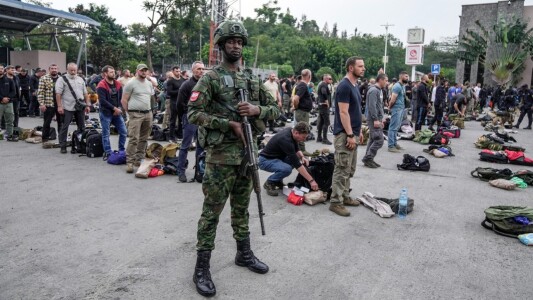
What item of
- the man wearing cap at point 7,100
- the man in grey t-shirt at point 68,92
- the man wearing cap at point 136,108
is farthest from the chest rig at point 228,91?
the man wearing cap at point 7,100

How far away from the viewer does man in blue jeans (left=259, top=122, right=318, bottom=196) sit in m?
5.79

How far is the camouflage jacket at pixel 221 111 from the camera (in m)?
3.13

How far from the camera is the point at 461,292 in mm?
3373

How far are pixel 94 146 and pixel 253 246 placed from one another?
5670 mm

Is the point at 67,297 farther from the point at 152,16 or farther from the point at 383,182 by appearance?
the point at 152,16

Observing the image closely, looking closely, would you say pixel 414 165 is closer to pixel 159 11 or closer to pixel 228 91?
pixel 228 91

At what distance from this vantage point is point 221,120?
10.2 ft

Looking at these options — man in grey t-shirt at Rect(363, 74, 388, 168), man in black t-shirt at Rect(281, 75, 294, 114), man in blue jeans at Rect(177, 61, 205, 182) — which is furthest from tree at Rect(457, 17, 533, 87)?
man in blue jeans at Rect(177, 61, 205, 182)

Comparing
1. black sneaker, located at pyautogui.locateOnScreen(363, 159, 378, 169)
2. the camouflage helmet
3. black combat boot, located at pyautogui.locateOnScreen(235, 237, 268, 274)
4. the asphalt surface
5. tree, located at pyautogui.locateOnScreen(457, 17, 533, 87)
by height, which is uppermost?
tree, located at pyautogui.locateOnScreen(457, 17, 533, 87)

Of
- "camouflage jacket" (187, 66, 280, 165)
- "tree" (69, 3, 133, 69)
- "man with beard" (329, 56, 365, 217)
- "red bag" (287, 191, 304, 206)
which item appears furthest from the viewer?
"tree" (69, 3, 133, 69)

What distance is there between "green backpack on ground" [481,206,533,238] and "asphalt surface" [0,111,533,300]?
138 millimetres

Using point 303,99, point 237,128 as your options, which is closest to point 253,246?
point 237,128

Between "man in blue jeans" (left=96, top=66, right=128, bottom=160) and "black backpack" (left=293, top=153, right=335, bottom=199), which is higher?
"man in blue jeans" (left=96, top=66, right=128, bottom=160)

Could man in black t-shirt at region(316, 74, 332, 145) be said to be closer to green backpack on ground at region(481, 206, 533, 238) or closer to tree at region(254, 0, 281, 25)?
green backpack on ground at region(481, 206, 533, 238)
